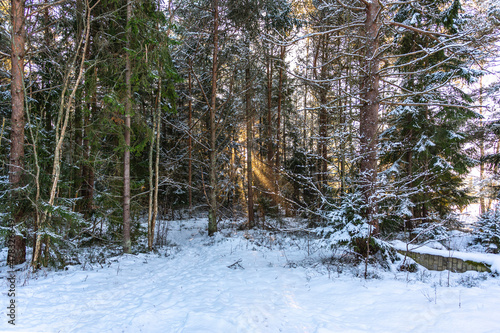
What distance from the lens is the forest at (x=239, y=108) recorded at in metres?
5.38

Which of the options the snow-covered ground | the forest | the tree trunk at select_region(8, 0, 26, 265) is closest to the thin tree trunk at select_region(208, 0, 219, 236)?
the forest

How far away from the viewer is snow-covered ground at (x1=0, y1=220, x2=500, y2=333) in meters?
3.13

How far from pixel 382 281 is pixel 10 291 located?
6.60 meters

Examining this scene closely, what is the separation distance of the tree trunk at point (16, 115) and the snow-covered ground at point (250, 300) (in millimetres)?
1206

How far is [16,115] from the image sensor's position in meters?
5.56

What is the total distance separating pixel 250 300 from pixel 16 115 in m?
6.75

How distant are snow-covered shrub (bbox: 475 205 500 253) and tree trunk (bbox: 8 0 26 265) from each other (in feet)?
40.8

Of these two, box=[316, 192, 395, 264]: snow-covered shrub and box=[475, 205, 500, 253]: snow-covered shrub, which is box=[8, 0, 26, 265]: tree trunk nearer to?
box=[316, 192, 395, 264]: snow-covered shrub

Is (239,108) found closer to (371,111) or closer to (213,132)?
(213,132)

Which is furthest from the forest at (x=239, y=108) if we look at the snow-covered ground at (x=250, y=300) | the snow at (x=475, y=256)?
the snow-covered ground at (x=250, y=300)

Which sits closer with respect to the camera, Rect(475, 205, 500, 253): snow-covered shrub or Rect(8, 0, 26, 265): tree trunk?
Rect(8, 0, 26, 265): tree trunk

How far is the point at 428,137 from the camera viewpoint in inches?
377

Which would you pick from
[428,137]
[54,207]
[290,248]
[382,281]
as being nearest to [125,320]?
[54,207]

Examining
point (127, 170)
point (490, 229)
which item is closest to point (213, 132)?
point (127, 170)
